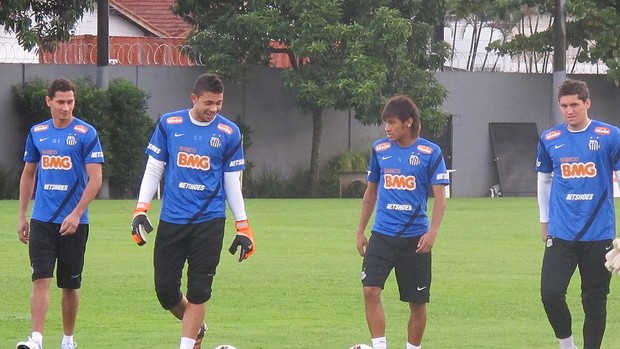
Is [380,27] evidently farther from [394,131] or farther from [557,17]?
[394,131]

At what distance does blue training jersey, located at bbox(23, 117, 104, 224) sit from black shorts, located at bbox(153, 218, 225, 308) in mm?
958

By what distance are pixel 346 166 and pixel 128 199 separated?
612 cm

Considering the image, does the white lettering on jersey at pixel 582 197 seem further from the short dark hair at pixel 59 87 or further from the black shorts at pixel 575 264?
the short dark hair at pixel 59 87

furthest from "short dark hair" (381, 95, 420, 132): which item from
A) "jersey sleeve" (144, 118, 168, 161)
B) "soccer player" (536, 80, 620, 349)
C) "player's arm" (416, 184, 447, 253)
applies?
"jersey sleeve" (144, 118, 168, 161)

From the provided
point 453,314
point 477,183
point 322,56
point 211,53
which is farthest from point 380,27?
point 453,314

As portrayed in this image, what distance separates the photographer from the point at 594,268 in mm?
9680

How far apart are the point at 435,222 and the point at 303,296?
15.5 ft

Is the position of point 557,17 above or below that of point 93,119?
above

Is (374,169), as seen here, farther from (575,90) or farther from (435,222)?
(575,90)

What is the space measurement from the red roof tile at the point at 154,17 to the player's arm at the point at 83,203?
119 feet

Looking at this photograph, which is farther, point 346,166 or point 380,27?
point 346,166

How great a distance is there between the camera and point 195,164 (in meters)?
9.59

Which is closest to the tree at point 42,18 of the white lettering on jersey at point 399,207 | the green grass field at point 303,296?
the green grass field at point 303,296

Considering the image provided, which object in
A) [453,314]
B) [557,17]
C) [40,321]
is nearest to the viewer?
[40,321]
